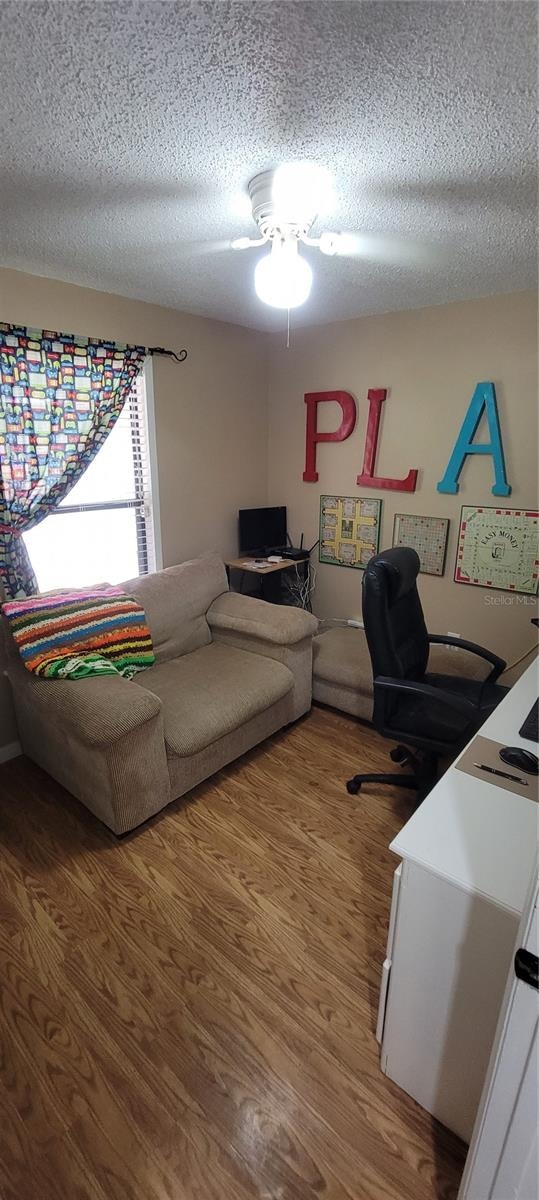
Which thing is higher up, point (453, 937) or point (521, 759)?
point (521, 759)

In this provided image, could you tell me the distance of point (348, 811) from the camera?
2.16 m

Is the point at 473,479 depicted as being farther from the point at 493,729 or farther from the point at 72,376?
the point at 72,376

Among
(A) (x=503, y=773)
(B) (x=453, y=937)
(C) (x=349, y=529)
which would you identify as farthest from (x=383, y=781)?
(C) (x=349, y=529)

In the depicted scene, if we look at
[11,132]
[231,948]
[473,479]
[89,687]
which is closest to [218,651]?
[89,687]

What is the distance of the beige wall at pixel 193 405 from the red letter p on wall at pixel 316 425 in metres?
0.38

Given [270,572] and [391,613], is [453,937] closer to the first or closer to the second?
[391,613]

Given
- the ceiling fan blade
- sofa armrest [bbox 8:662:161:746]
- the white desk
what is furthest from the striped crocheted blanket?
the ceiling fan blade

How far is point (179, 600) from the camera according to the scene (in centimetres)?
279

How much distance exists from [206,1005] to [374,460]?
284 cm

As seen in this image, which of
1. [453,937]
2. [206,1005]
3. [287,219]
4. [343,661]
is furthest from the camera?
[343,661]

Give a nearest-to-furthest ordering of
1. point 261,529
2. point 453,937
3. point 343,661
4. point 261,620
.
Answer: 1. point 453,937
2. point 261,620
3. point 343,661
4. point 261,529

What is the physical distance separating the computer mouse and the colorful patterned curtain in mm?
2134

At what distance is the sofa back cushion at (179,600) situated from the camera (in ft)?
8.70

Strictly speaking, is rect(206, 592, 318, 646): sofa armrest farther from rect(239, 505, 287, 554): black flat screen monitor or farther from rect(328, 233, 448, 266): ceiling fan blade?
rect(328, 233, 448, 266): ceiling fan blade
